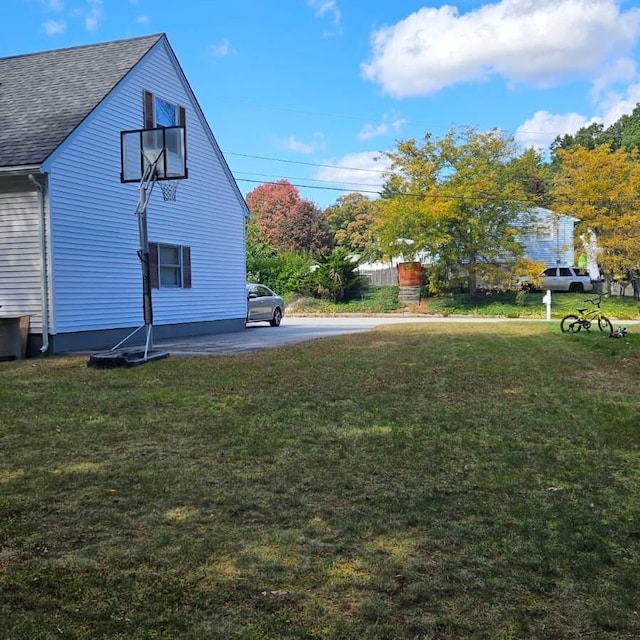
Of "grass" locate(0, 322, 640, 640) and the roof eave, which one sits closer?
"grass" locate(0, 322, 640, 640)

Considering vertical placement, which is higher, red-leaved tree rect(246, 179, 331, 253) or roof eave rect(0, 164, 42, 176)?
red-leaved tree rect(246, 179, 331, 253)

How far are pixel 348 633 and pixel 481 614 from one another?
533 mm

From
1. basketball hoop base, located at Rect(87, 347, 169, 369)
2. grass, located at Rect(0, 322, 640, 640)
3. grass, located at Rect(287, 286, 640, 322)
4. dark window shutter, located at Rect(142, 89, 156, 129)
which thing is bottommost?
grass, located at Rect(0, 322, 640, 640)

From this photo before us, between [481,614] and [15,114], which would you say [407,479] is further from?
[15,114]

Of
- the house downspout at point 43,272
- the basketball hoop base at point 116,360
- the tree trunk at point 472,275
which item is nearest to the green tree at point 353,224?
the tree trunk at point 472,275

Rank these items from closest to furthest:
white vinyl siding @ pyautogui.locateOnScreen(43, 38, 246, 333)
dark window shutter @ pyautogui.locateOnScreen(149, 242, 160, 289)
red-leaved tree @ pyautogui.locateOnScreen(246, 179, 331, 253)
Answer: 1. white vinyl siding @ pyautogui.locateOnScreen(43, 38, 246, 333)
2. dark window shutter @ pyautogui.locateOnScreen(149, 242, 160, 289)
3. red-leaved tree @ pyautogui.locateOnScreen(246, 179, 331, 253)

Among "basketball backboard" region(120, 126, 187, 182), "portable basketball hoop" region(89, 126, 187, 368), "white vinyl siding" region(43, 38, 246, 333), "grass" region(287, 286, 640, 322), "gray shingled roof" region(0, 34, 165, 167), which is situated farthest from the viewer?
"grass" region(287, 286, 640, 322)

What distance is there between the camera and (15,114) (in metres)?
13.1

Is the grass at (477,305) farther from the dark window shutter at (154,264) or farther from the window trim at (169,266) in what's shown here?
the dark window shutter at (154,264)

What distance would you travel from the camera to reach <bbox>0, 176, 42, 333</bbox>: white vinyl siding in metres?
11.6

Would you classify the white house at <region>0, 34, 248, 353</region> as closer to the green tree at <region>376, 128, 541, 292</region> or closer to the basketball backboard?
the basketball backboard

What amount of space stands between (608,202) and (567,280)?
514 centimetres

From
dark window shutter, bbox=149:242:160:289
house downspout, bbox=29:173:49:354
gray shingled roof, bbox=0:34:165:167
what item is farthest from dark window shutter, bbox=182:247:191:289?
house downspout, bbox=29:173:49:354

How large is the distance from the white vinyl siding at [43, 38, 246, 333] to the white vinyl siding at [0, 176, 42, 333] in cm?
38
